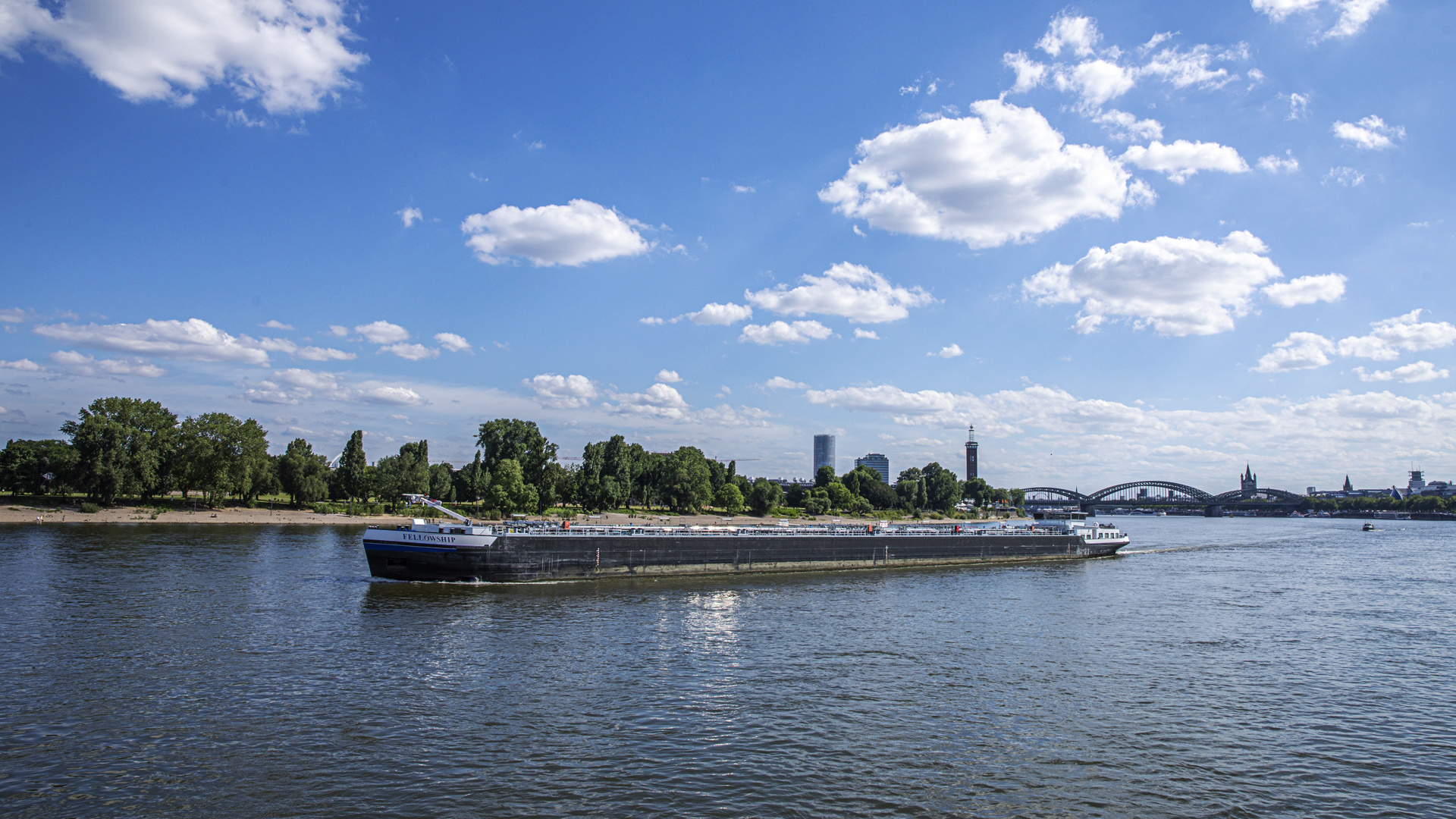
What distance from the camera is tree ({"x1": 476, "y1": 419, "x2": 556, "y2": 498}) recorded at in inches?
6452

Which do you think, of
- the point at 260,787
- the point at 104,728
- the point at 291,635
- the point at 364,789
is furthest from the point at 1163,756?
the point at 291,635

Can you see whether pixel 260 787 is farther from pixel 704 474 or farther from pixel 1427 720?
pixel 704 474

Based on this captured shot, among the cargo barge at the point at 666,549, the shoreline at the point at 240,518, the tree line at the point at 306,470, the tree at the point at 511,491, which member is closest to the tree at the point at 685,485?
the tree line at the point at 306,470

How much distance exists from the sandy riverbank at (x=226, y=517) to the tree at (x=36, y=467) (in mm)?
7988

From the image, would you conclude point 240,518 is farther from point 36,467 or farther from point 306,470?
point 36,467

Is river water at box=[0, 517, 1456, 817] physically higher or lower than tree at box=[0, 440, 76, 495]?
lower

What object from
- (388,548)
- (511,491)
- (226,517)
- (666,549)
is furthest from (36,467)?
(666,549)

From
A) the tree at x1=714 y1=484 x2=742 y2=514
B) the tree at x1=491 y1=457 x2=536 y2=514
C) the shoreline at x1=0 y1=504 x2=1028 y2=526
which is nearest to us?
the shoreline at x1=0 y1=504 x2=1028 y2=526

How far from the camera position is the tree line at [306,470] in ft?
422

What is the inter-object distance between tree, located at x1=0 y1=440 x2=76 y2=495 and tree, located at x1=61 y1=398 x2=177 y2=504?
3199 millimetres

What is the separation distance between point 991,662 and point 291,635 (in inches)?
1434

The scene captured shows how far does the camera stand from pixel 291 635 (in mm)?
39344

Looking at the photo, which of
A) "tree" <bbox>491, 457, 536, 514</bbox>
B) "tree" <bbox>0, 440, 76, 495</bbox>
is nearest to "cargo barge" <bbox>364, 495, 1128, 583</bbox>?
"tree" <bbox>491, 457, 536, 514</bbox>

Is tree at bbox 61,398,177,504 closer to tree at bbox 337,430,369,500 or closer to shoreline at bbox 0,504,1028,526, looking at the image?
shoreline at bbox 0,504,1028,526
